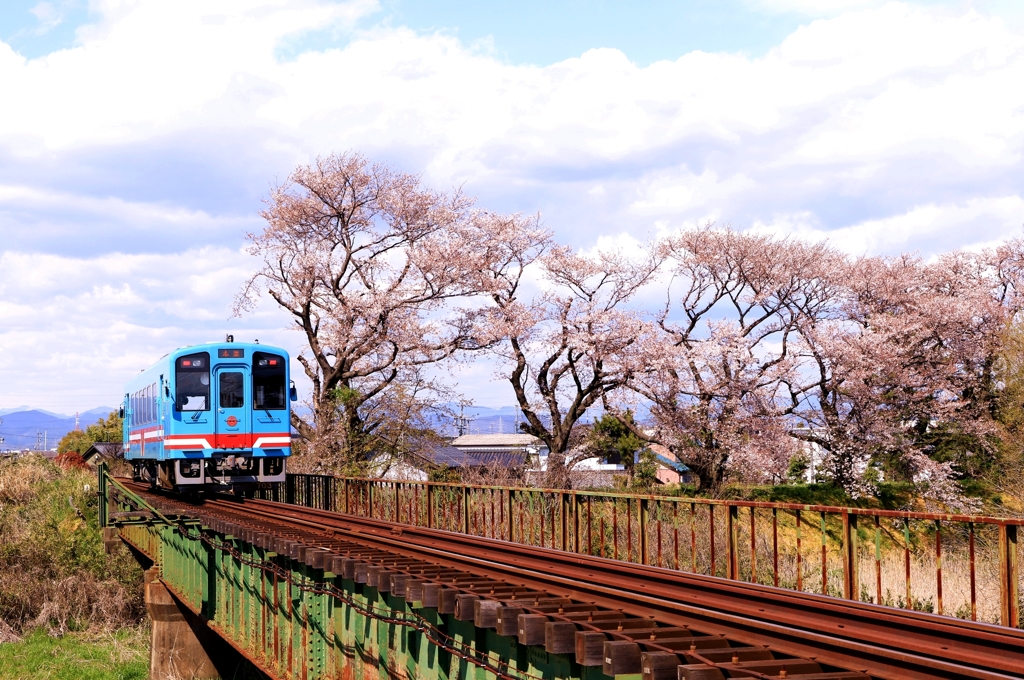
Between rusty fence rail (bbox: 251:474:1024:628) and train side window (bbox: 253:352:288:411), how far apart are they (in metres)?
1.96

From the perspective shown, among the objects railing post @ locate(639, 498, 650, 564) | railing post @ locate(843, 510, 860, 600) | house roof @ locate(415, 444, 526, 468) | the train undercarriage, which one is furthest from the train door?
railing post @ locate(843, 510, 860, 600)

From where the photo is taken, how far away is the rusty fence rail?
1002cm

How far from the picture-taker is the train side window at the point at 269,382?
19.3 m

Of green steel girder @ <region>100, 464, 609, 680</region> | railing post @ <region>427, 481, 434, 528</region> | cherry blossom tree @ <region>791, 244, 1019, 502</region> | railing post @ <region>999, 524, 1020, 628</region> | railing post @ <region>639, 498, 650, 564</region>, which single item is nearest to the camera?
green steel girder @ <region>100, 464, 609, 680</region>

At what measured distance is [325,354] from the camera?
30594mm

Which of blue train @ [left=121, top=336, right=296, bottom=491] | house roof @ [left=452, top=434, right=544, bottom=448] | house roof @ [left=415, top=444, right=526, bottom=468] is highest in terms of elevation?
blue train @ [left=121, top=336, right=296, bottom=491]

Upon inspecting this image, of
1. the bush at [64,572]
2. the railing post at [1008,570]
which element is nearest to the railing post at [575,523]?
the railing post at [1008,570]

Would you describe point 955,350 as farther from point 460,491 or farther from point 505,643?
point 505,643

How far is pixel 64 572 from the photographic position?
2620 cm

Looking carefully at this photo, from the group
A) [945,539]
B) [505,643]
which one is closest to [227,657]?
A: [505,643]

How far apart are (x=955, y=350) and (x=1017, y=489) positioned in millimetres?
7826

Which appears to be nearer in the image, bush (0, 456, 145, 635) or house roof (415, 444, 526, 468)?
bush (0, 456, 145, 635)

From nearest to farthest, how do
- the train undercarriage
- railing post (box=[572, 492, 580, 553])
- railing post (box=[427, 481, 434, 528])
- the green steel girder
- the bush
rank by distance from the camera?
the green steel girder < railing post (box=[572, 492, 580, 553]) < railing post (box=[427, 481, 434, 528]) < the train undercarriage < the bush

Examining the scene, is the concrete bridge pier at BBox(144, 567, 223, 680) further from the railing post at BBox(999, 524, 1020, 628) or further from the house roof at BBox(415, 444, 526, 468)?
the railing post at BBox(999, 524, 1020, 628)
